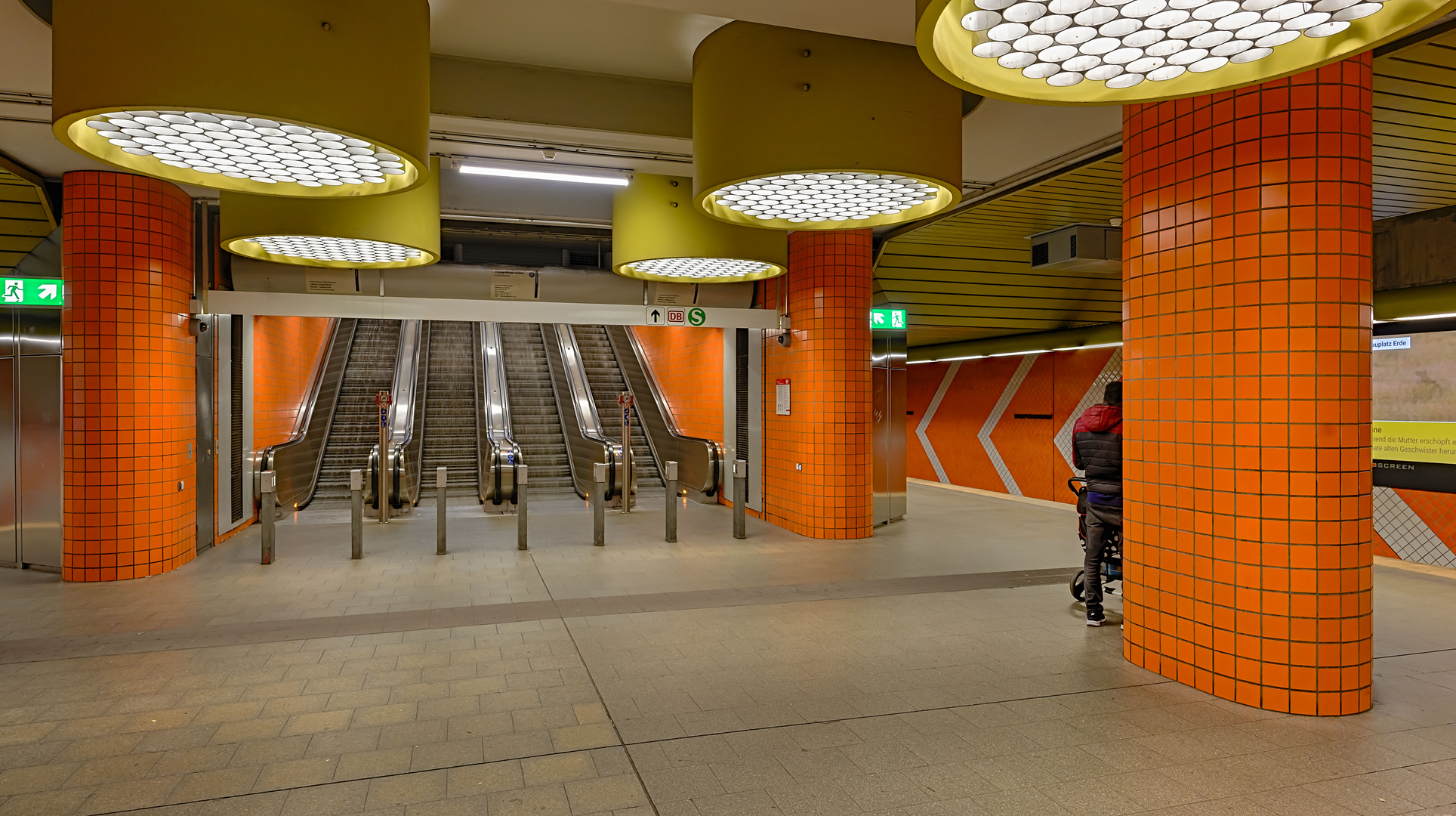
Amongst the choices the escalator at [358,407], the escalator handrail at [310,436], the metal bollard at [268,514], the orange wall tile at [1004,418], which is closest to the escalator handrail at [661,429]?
the escalator at [358,407]

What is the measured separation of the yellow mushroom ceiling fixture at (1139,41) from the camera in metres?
2.07

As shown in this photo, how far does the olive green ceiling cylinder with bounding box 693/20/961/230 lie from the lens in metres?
3.39

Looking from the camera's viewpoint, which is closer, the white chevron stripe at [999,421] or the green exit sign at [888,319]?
the green exit sign at [888,319]

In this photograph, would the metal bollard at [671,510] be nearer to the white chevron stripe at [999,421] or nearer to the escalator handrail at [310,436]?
the escalator handrail at [310,436]

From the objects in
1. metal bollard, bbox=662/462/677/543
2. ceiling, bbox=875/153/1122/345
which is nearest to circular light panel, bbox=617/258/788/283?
metal bollard, bbox=662/462/677/543

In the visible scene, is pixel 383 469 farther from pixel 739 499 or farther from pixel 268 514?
pixel 739 499

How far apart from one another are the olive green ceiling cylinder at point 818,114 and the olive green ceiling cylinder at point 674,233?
188 centimetres

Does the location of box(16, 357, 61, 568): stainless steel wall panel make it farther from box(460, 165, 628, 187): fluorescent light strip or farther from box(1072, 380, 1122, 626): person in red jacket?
box(1072, 380, 1122, 626): person in red jacket

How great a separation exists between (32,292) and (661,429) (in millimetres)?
7259

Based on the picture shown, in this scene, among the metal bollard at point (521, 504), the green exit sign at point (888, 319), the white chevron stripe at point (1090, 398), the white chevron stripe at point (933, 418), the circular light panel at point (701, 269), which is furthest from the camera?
the white chevron stripe at point (933, 418)

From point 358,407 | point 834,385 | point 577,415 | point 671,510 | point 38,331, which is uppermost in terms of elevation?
point 38,331

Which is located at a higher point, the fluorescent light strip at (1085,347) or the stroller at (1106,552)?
the fluorescent light strip at (1085,347)

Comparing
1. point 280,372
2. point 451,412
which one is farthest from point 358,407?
point 280,372

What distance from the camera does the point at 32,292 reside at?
596 centimetres
